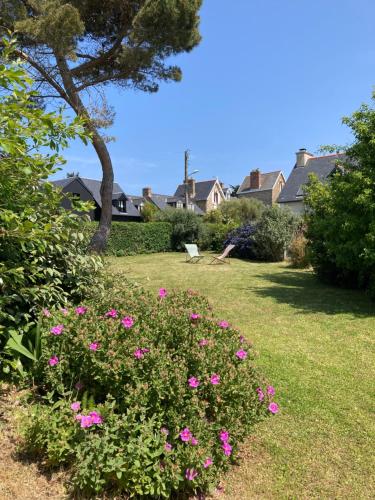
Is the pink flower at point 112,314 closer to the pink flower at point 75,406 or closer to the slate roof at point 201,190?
the pink flower at point 75,406

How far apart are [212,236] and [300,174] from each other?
10911mm

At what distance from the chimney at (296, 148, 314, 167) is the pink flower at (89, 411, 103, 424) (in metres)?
30.1

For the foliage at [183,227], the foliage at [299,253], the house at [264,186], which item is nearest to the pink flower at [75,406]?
the foliage at [299,253]

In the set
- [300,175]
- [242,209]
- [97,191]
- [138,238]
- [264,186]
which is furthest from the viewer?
[264,186]

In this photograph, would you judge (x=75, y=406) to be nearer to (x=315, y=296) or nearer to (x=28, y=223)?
(x=28, y=223)

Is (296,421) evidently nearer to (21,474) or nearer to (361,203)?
(21,474)

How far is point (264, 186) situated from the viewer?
42281mm

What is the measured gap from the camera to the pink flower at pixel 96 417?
201 centimetres

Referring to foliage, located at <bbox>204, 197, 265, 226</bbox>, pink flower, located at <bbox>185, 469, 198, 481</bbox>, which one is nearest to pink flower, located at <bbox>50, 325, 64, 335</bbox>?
pink flower, located at <bbox>185, 469, 198, 481</bbox>

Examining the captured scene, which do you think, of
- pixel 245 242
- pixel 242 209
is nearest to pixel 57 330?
pixel 245 242

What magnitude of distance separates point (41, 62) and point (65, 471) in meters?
10.9

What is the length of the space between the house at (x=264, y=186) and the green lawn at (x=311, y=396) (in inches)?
1374

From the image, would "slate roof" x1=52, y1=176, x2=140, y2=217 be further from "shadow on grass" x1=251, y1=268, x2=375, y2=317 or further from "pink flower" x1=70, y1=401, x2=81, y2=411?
"pink flower" x1=70, y1=401, x2=81, y2=411

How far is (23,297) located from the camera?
110 inches
